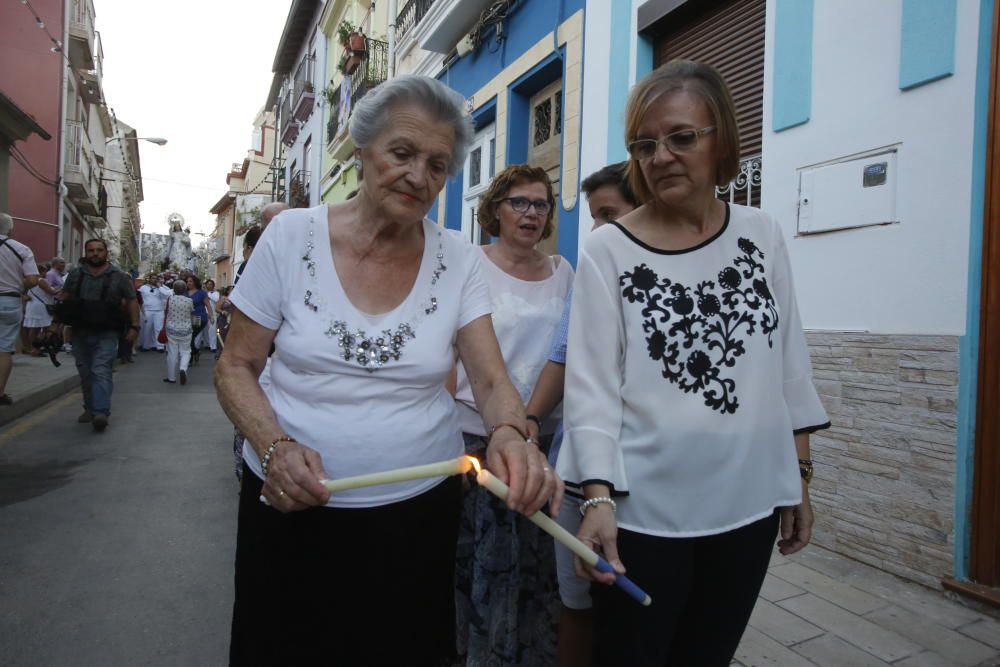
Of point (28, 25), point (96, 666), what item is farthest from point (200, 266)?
point (96, 666)

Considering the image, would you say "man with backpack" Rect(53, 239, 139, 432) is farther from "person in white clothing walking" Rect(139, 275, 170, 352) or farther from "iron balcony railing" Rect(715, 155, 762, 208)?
"person in white clothing walking" Rect(139, 275, 170, 352)

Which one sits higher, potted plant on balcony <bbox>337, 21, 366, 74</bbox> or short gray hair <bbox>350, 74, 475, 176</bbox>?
potted plant on balcony <bbox>337, 21, 366, 74</bbox>

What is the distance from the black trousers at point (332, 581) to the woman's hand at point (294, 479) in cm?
28

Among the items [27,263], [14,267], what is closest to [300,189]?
[27,263]

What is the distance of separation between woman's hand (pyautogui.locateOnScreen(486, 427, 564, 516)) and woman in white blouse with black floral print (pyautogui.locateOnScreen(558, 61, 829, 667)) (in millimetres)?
104

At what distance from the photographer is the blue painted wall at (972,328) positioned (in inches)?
122

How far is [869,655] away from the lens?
8.95ft

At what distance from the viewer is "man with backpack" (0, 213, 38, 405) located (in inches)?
271

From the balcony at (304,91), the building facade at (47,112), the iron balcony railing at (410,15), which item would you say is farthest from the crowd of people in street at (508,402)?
the balcony at (304,91)

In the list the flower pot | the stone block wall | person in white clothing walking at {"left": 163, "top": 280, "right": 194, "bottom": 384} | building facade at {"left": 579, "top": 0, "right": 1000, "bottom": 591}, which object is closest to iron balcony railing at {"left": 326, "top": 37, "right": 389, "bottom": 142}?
the flower pot

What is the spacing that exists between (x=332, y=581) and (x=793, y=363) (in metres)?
1.33

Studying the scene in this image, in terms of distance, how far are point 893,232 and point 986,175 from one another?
49cm

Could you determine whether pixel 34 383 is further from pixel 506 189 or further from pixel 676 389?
pixel 676 389

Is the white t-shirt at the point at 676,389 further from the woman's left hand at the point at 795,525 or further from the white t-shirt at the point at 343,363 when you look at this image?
the white t-shirt at the point at 343,363
